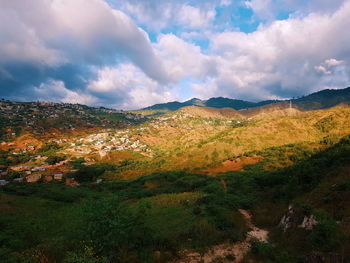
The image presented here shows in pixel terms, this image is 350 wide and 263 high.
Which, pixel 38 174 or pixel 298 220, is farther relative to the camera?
pixel 38 174

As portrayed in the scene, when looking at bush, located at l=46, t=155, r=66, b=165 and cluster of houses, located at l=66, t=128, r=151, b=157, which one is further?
cluster of houses, located at l=66, t=128, r=151, b=157

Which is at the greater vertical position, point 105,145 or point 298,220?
point 105,145

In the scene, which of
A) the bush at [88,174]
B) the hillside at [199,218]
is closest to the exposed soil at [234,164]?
the hillside at [199,218]

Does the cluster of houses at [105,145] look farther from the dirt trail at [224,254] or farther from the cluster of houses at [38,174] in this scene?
the dirt trail at [224,254]

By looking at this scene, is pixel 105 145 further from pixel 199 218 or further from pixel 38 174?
pixel 199 218

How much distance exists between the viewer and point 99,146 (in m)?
115

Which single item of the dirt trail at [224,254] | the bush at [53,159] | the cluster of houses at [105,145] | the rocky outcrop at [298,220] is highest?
the cluster of houses at [105,145]

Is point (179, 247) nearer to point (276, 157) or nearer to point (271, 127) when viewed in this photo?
point (276, 157)

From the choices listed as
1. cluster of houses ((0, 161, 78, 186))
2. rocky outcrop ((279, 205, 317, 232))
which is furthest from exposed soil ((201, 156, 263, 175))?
cluster of houses ((0, 161, 78, 186))

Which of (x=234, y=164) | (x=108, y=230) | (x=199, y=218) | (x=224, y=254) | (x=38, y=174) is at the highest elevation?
(x=234, y=164)

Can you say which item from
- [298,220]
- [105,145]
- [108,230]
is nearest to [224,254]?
[298,220]

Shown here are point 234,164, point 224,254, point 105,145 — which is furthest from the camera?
point 105,145

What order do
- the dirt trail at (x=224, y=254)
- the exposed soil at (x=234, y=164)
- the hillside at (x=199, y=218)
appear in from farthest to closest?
the exposed soil at (x=234, y=164)
the dirt trail at (x=224, y=254)
the hillside at (x=199, y=218)

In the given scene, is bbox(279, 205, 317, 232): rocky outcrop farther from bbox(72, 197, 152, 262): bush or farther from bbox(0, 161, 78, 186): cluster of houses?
bbox(0, 161, 78, 186): cluster of houses
